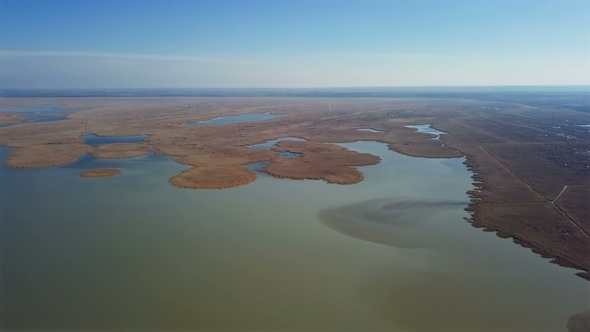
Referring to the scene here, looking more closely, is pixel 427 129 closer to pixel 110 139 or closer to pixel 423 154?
pixel 423 154

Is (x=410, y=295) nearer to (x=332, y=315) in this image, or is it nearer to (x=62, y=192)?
(x=332, y=315)

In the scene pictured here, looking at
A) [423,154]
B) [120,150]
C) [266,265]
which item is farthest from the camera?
[120,150]

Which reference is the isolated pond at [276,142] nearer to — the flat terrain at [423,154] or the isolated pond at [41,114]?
the flat terrain at [423,154]

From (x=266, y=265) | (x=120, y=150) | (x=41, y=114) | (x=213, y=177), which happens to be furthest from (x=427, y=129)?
(x=41, y=114)

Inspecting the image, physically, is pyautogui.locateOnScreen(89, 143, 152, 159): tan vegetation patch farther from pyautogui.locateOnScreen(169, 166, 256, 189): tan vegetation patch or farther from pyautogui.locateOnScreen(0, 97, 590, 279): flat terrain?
pyautogui.locateOnScreen(169, 166, 256, 189): tan vegetation patch

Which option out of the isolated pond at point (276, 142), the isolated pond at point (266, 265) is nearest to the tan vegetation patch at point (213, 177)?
the isolated pond at point (266, 265)

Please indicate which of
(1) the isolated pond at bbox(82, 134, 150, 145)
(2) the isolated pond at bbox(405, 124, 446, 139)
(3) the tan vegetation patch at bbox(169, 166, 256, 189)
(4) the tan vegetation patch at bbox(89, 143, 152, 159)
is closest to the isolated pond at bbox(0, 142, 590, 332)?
(3) the tan vegetation patch at bbox(169, 166, 256, 189)

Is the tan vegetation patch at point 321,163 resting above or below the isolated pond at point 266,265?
above
